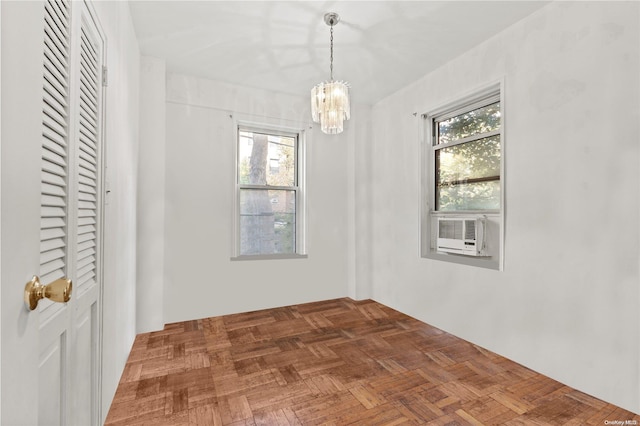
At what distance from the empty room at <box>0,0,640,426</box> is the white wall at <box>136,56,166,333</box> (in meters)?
0.02

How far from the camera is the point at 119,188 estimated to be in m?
1.99

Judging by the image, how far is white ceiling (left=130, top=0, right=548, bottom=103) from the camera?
217 cm

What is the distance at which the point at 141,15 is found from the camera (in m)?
2.24

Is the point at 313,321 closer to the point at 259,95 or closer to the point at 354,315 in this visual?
the point at 354,315

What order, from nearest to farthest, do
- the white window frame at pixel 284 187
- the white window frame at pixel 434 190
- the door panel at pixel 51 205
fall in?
the door panel at pixel 51 205, the white window frame at pixel 434 190, the white window frame at pixel 284 187

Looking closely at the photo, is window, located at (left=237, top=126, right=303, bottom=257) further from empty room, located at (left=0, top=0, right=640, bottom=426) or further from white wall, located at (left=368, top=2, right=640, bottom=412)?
white wall, located at (left=368, top=2, right=640, bottom=412)

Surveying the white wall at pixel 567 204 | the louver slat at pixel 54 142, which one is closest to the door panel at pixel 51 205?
the louver slat at pixel 54 142

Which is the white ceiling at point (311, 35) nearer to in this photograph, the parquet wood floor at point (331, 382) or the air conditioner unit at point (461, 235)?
the air conditioner unit at point (461, 235)

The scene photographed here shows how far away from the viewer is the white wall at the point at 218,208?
3139 mm

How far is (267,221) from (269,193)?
321mm

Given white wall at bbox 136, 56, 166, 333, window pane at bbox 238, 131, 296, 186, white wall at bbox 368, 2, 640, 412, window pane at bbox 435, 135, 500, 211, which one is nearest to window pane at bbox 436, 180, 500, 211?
window pane at bbox 435, 135, 500, 211

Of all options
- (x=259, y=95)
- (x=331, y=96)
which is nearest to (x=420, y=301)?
(x=331, y=96)

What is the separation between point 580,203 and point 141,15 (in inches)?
125

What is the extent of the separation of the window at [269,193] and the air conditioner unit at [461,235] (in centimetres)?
156
